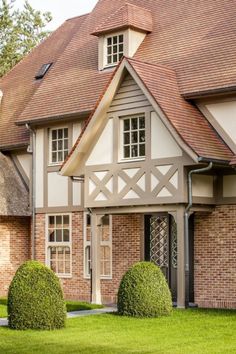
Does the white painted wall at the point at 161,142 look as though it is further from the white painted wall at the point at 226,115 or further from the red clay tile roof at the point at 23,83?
the red clay tile roof at the point at 23,83

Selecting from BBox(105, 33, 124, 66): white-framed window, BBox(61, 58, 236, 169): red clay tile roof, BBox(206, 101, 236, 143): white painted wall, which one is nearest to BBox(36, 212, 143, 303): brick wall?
BBox(61, 58, 236, 169): red clay tile roof

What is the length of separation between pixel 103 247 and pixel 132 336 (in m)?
8.25

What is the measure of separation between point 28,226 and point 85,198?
5.00 metres

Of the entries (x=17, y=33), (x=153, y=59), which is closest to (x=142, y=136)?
(x=153, y=59)

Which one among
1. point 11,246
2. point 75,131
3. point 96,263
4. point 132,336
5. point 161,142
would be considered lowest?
point 132,336

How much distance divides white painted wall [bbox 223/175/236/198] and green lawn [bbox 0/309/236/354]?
329cm

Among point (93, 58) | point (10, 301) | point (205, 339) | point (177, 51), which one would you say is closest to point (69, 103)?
point (93, 58)

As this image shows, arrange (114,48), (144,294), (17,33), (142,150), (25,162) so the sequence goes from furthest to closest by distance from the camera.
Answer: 1. (17,33)
2. (25,162)
3. (114,48)
4. (142,150)
5. (144,294)

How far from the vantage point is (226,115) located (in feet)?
67.7

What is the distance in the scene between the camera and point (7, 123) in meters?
27.9

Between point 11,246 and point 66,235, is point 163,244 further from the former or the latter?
point 11,246

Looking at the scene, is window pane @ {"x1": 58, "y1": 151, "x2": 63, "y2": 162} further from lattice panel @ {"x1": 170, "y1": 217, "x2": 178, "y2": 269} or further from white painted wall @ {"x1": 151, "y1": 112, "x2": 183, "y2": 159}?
white painted wall @ {"x1": 151, "y1": 112, "x2": 183, "y2": 159}

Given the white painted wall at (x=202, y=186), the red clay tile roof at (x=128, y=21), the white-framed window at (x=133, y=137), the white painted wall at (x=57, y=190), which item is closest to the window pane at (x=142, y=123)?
the white-framed window at (x=133, y=137)

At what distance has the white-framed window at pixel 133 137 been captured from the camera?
2127 centimetres
